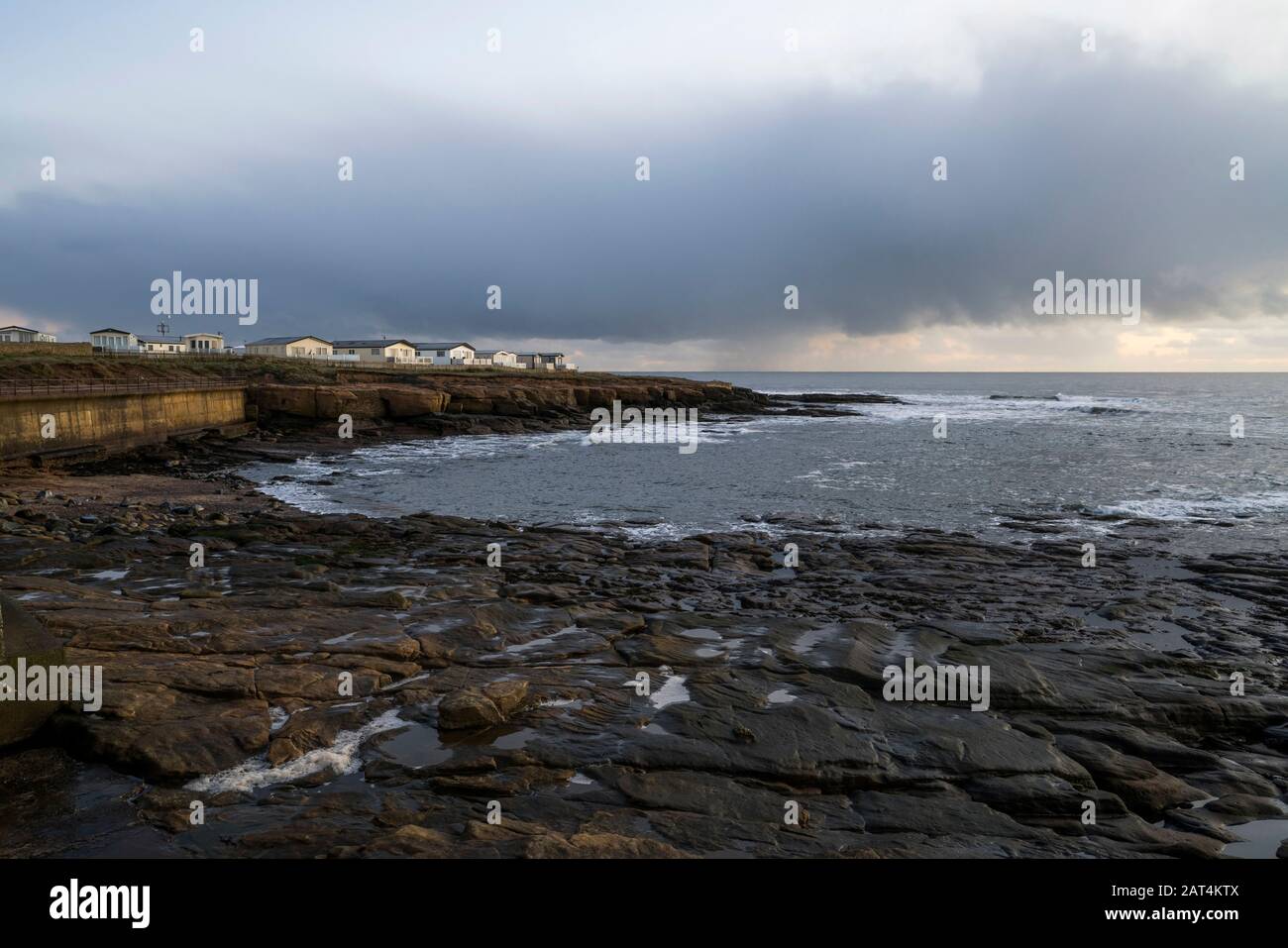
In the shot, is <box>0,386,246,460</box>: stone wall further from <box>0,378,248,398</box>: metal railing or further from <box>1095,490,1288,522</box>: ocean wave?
<box>1095,490,1288,522</box>: ocean wave

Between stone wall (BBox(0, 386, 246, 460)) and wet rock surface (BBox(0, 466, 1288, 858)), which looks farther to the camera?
stone wall (BBox(0, 386, 246, 460))

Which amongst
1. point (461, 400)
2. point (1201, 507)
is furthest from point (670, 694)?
point (461, 400)

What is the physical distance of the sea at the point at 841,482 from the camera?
26938mm

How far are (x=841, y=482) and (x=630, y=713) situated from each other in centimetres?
2827

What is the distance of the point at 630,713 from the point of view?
34.2ft

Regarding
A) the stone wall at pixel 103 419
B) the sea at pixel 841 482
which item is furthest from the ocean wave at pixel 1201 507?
the stone wall at pixel 103 419

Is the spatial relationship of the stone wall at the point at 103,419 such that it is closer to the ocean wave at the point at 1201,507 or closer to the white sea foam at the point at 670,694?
the white sea foam at the point at 670,694

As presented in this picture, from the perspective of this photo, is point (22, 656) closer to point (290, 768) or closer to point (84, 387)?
point (290, 768)

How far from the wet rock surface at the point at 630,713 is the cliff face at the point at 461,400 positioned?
40.3 metres

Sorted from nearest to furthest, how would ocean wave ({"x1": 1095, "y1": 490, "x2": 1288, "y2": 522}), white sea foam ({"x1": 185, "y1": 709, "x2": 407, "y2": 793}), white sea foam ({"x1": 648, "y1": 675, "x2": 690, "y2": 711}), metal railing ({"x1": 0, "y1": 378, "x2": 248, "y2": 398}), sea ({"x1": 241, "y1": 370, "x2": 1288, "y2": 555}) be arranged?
white sea foam ({"x1": 185, "y1": 709, "x2": 407, "y2": 793}) < white sea foam ({"x1": 648, "y1": 675, "x2": 690, "y2": 711}) < sea ({"x1": 241, "y1": 370, "x2": 1288, "y2": 555}) < ocean wave ({"x1": 1095, "y1": 490, "x2": 1288, "y2": 522}) < metal railing ({"x1": 0, "y1": 378, "x2": 248, "y2": 398})

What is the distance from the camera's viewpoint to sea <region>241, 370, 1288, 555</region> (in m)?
26.9

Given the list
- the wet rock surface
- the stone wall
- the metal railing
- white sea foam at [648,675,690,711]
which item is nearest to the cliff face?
the stone wall

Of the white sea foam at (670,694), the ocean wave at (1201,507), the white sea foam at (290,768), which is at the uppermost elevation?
the ocean wave at (1201,507)

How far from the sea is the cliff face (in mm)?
7446
